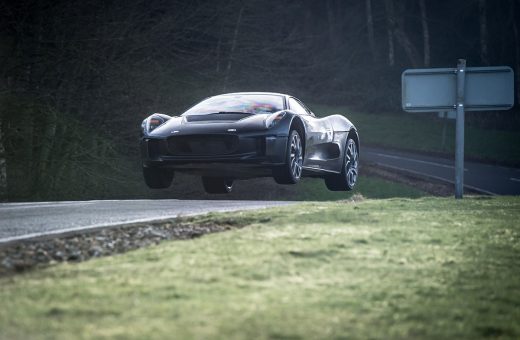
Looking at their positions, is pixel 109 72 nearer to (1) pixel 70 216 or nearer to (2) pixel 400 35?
(1) pixel 70 216

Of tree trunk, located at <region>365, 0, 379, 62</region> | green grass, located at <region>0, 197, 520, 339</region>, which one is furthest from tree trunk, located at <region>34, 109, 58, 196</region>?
Result: tree trunk, located at <region>365, 0, 379, 62</region>

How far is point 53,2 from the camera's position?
20.1 m

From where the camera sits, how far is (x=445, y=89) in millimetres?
15328

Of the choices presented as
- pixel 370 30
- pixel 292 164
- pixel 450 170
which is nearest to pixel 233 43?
pixel 292 164

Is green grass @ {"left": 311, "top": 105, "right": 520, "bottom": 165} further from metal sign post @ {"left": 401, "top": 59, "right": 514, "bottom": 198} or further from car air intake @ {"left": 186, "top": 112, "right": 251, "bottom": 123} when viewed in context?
car air intake @ {"left": 186, "top": 112, "right": 251, "bottom": 123}

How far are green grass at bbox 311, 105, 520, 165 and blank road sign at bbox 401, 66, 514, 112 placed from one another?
2518 centimetres

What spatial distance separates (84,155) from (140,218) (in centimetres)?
1118

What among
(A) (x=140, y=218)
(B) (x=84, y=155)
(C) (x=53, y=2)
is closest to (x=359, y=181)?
(B) (x=84, y=155)

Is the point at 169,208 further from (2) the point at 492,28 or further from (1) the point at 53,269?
(2) the point at 492,28

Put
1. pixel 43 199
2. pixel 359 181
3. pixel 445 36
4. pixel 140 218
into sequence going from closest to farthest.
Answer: pixel 140 218 < pixel 43 199 < pixel 359 181 < pixel 445 36

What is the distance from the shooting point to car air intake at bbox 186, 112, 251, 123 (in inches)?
408

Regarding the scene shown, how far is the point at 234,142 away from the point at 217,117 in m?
0.56

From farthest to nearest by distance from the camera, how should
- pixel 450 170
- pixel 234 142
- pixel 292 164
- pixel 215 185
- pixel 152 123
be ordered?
1. pixel 450 170
2. pixel 215 185
3. pixel 152 123
4. pixel 292 164
5. pixel 234 142

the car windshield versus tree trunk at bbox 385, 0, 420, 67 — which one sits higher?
tree trunk at bbox 385, 0, 420, 67
